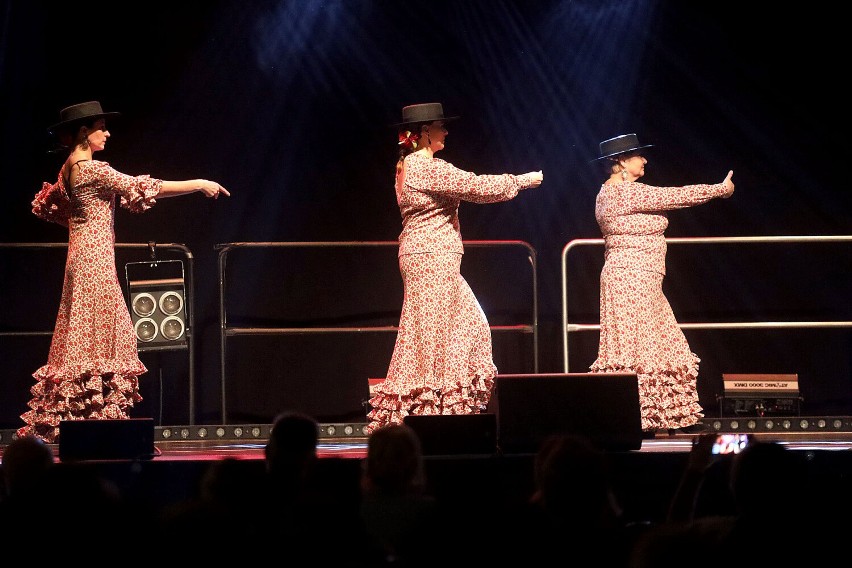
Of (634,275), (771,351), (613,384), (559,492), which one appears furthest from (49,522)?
(771,351)

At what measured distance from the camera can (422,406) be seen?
6059 millimetres

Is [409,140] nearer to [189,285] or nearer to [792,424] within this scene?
[189,285]

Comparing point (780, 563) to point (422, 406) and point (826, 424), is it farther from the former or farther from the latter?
point (826, 424)

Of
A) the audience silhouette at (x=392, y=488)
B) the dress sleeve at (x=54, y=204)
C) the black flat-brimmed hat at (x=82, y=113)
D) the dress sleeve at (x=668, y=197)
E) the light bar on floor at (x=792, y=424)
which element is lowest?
the audience silhouette at (x=392, y=488)

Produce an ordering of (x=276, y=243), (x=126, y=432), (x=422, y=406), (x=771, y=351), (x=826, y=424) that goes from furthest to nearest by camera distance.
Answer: (x=771, y=351) → (x=276, y=243) → (x=826, y=424) → (x=422, y=406) → (x=126, y=432)

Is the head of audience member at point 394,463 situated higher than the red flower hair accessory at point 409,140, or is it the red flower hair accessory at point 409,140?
the red flower hair accessory at point 409,140

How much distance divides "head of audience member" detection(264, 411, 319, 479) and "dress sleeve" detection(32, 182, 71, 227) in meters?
2.78

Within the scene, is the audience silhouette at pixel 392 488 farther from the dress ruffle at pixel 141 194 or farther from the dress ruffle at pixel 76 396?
the dress ruffle at pixel 141 194

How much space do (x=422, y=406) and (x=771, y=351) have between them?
3551mm

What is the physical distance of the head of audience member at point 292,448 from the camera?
3736 millimetres

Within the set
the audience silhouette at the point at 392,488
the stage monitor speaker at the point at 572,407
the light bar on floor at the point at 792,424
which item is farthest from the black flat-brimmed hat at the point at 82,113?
the light bar on floor at the point at 792,424

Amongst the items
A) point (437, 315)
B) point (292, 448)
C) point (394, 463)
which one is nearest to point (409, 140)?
point (437, 315)

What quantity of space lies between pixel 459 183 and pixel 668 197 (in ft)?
5.03

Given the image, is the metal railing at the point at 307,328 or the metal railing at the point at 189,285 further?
the metal railing at the point at 307,328
